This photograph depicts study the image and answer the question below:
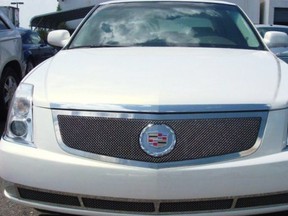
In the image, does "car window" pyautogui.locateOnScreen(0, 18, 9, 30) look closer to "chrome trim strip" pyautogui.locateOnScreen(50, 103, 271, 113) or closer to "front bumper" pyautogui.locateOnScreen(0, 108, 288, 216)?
"front bumper" pyautogui.locateOnScreen(0, 108, 288, 216)

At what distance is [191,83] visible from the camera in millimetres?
2871

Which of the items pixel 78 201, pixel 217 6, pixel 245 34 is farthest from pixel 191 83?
pixel 217 6

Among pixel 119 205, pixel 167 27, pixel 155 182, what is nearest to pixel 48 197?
pixel 119 205

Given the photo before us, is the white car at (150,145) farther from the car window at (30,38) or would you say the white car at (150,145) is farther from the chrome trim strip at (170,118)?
the car window at (30,38)

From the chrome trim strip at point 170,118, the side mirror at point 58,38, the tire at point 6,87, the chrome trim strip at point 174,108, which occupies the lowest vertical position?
the tire at point 6,87

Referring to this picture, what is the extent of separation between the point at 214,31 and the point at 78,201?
2.21 m

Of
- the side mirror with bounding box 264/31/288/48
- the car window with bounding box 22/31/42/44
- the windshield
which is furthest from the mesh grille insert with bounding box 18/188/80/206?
the car window with bounding box 22/31/42/44

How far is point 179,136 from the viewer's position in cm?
261

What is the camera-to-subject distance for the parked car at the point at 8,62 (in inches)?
259

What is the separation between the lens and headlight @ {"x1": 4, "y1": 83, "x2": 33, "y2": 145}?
9.33ft

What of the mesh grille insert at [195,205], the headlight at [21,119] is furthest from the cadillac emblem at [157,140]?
the headlight at [21,119]

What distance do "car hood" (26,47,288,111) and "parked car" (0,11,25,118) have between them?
313cm

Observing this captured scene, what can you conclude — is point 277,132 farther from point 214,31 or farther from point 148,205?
point 214,31

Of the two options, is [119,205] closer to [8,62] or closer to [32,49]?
[8,62]
